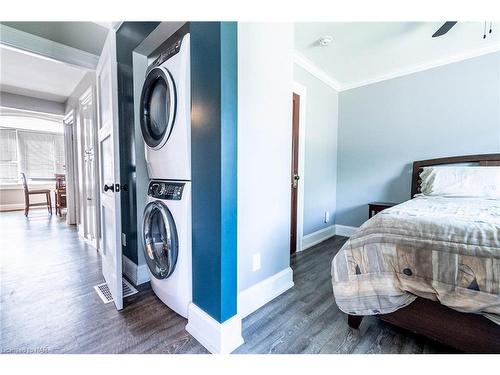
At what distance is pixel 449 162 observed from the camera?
2.56 m

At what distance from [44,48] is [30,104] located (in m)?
2.91

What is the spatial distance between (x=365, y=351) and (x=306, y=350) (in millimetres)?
318

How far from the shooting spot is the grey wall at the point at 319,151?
112 inches

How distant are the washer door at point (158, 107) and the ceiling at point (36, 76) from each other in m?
1.54

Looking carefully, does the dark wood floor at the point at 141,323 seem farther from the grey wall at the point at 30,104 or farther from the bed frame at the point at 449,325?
the grey wall at the point at 30,104

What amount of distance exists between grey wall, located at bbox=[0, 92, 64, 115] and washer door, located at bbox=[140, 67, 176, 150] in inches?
151

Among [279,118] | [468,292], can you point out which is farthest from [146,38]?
[468,292]

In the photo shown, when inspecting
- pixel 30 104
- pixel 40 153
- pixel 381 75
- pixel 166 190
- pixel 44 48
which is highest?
pixel 381 75

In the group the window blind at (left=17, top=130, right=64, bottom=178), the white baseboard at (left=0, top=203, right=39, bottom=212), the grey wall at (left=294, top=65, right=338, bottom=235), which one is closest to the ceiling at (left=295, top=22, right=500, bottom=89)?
the grey wall at (left=294, top=65, right=338, bottom=235)

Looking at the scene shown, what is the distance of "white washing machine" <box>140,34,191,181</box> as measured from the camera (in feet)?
4.21

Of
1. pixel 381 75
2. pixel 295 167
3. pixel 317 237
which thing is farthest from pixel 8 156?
pixel 381 75

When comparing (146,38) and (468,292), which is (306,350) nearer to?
(468,292)

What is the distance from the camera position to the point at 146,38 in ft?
5.39

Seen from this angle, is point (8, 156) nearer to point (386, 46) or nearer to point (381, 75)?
point (386, 46)
